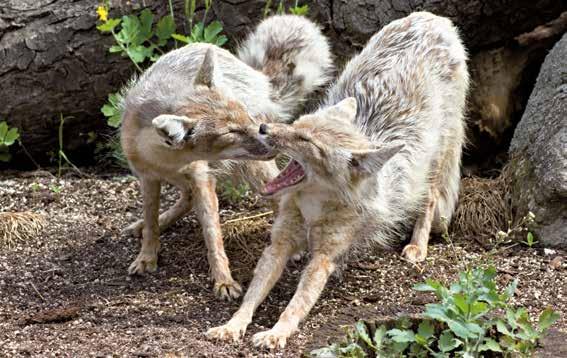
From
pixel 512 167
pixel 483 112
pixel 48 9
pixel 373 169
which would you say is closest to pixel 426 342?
pixel 373 169

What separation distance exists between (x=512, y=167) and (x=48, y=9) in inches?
149

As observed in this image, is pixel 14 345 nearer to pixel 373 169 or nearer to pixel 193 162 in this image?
pixel 193 162

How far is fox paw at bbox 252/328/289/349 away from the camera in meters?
5.05

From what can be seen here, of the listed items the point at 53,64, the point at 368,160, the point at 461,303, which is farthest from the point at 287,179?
the point at 53,64

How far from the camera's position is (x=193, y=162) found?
6.16 m

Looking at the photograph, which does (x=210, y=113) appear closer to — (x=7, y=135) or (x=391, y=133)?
(x=391, y=133)

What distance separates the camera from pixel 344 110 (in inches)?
232

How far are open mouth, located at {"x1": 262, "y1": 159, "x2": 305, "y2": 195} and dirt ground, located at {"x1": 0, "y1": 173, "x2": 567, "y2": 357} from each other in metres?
0.76

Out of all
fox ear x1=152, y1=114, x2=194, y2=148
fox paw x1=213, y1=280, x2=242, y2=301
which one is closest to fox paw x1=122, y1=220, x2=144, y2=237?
fox paw x1=213, y1=280, x2=242, y2=301

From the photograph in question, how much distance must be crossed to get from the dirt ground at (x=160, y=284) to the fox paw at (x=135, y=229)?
0.16 ft

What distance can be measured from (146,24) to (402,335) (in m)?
3.79

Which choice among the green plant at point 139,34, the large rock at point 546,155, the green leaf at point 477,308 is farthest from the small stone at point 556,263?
the green plant at point 139,34

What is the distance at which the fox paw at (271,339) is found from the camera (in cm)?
505

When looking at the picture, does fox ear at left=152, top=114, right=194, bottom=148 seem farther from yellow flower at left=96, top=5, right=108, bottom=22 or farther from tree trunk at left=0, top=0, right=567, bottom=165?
tree trunk at left=0, top=0, right=567, bottom=165
